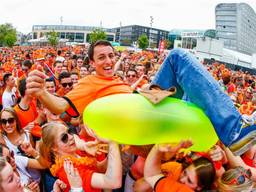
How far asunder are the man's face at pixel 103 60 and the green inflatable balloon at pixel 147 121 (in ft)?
1.86

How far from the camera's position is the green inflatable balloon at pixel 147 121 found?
1710 millimetres

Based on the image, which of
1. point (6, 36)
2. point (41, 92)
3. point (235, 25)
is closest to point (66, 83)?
point (41, 92)

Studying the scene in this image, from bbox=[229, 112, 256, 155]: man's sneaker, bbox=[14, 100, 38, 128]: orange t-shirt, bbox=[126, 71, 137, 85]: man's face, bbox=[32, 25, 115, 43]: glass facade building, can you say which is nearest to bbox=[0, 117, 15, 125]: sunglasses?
bbox=[14, 100, 38, 128]: orange t-shirt

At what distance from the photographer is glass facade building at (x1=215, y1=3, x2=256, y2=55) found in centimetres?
9238

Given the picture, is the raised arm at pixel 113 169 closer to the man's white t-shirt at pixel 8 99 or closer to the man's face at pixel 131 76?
the man's white t-shirt at pixel 8 99

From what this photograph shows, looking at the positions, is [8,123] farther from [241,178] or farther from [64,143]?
[241,178]

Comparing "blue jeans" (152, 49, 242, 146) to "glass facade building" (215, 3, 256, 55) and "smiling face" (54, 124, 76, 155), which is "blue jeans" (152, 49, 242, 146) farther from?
"glass facade building" (215, 3, 256, 55)

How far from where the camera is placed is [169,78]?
2.15m

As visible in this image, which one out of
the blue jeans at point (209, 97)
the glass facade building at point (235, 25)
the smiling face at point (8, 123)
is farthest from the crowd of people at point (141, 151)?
the glass facade building at point (235, 25)

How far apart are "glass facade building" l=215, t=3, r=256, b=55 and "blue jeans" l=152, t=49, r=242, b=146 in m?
94.6

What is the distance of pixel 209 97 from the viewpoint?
1.89 metres

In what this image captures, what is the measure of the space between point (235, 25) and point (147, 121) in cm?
9803

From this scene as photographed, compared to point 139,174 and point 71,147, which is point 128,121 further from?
point 71,147

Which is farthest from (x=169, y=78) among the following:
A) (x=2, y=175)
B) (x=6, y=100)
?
(x=6, y=100)
